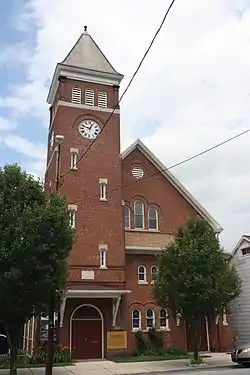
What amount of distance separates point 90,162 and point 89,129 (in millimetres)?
2447

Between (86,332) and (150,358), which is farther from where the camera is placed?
(86,332)

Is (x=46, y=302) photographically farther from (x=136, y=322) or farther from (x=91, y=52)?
(x=91, y=52)

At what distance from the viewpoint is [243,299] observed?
32.6 metres

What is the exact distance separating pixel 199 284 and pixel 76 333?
362 inches

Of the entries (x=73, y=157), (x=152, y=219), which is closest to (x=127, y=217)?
(x=152, y=219)

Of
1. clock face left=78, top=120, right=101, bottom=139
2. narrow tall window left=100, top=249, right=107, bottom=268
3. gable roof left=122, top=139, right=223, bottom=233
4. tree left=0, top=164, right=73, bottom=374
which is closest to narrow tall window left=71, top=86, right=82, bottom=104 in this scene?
clock face left=78, top=120, right=101, bottom=139

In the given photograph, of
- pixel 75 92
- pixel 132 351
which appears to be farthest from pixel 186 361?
pixel 75 92

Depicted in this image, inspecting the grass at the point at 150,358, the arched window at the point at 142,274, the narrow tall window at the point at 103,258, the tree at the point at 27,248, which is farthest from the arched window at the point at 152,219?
the tree at the point at 27,248

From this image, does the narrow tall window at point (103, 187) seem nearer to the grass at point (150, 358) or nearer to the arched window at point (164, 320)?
the arched window at point (164, 320)

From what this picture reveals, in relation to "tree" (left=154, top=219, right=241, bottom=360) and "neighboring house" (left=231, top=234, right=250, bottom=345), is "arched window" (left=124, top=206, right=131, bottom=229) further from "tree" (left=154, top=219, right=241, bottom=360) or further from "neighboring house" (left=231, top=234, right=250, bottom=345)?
"neighboring house" (left=231, top=234, right=250, bottom=345)

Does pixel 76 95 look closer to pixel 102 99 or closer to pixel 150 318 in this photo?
pixel 102 99

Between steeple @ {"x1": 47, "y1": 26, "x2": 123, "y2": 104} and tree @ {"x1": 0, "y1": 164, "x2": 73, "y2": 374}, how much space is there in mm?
14443

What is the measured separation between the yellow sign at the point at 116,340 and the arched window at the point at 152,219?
26.4ft

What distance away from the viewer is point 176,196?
3444 centimetres
